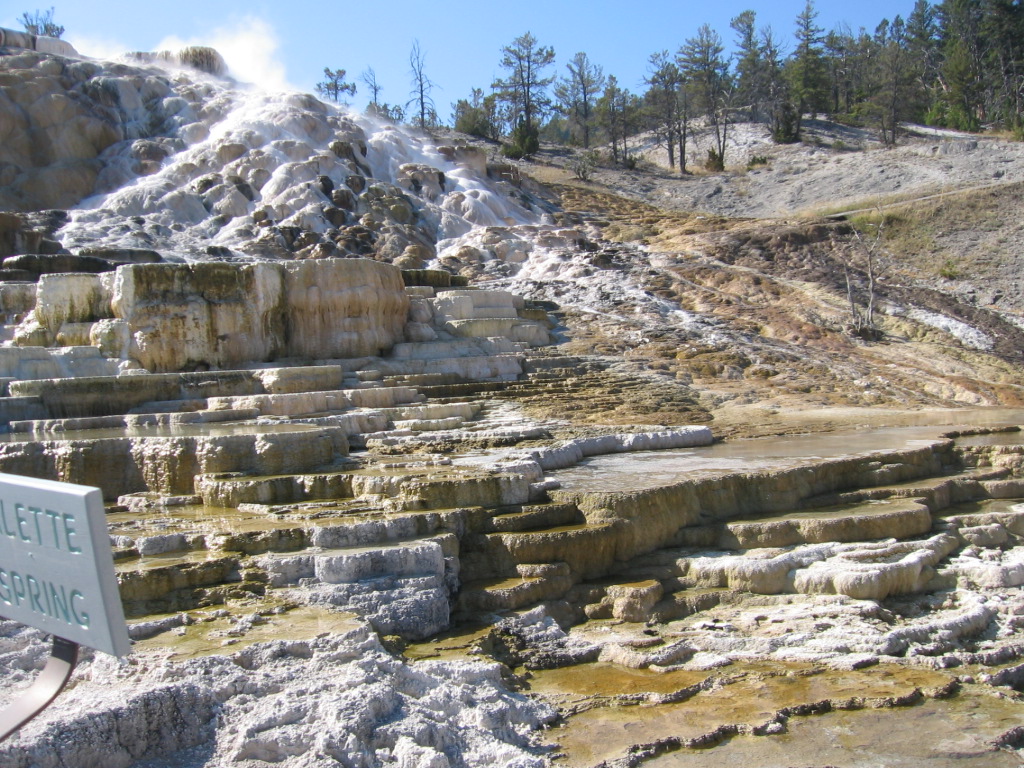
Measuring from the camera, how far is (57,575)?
2395mm

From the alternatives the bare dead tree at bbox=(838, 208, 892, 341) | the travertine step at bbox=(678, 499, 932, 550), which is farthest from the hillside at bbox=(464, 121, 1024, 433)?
the travertine step at bbox=(678, 499, 932, 550)

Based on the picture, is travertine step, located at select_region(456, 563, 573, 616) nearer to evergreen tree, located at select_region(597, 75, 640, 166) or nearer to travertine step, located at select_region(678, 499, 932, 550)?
travertine step, located at select_region(678, 499, 932, 550)

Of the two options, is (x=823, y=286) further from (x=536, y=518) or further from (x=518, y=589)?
(x=518, y=589)

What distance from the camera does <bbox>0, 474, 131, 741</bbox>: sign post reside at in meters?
2.30

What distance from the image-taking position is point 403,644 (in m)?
5.52

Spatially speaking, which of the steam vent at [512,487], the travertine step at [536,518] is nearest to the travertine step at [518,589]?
the steam vent at [512,487]

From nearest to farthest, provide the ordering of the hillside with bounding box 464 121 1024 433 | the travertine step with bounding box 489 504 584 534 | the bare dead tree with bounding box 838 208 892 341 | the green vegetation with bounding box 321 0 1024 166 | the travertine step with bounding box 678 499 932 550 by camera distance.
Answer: the travertine step with bounding box 489 504 584 534 → the travertine step with bounding box 678 499 932 550 → the hillside with bounding box 464 121 1024 433 → the bare dead tree with bounding box 838 208 892 341 → the green vegetation with bounding box 321 0 1024 166

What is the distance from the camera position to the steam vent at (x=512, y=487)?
4652 mm

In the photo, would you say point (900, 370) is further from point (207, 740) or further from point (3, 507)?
point (3, 507)

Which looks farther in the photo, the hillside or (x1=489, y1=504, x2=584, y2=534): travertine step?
the hillside

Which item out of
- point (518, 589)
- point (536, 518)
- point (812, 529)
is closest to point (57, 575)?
point (518, 589)

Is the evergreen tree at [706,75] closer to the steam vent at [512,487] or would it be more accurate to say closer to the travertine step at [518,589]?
the steam vent at [512,487]

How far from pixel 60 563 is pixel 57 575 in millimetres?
44

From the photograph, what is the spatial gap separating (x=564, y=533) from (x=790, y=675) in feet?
6.04
